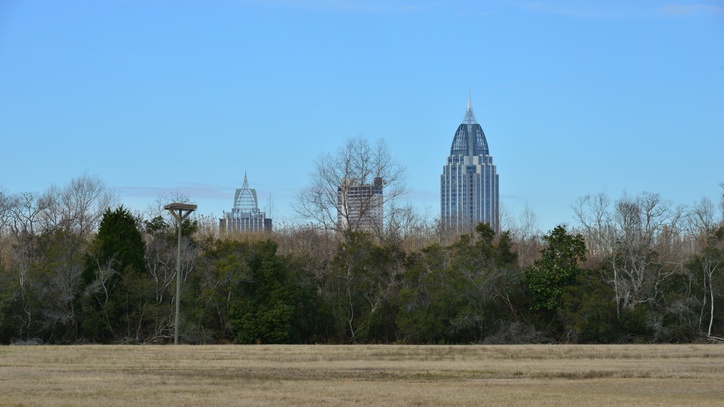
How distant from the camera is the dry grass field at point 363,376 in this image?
20453mm

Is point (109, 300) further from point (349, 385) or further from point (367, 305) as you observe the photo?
point (349, 385)

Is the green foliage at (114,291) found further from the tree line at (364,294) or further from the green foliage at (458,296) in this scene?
the green foliage at (458,296)

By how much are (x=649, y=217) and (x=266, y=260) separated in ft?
68.3

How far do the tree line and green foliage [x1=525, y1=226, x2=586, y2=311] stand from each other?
0.07 metres

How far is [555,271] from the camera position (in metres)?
48.6

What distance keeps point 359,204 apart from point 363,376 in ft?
125

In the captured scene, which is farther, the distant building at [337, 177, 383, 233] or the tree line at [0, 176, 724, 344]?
the distant building at [337, 177, 383, 233]

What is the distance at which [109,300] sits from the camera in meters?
47.9

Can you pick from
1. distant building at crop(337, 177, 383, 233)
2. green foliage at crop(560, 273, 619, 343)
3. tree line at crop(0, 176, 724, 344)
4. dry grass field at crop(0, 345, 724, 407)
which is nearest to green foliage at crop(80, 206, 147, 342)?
tree line at crop(0, 176, 724, 344)

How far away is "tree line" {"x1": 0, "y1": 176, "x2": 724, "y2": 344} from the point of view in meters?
46.8

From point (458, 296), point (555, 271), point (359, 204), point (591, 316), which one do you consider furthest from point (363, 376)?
point (359, 204)

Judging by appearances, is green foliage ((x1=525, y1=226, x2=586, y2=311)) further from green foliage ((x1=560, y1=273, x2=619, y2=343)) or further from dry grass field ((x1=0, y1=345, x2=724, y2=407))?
dry grass field ((x1=0, y1=345, x2=724, y2=407))

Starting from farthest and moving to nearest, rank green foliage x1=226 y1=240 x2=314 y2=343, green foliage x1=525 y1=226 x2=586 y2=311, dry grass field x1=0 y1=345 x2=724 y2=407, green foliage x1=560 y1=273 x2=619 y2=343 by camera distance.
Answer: green foliage x1=525 y1=226 x2=586 y2=311 < green foliage x1=226 y1=240 x2=314 y2=343 < green foliage x1=560 y1=273 x2=619 y2=343 < dry grass field x1=0 y1=345 x2=724 y2=407

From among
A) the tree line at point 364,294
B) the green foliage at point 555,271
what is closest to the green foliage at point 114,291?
the tree line at point 364,294
